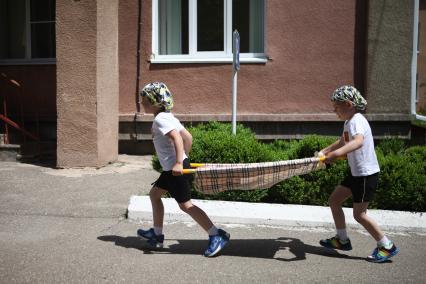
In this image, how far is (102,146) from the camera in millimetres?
8680

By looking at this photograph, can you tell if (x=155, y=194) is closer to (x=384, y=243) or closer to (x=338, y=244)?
(x=338, y=244)

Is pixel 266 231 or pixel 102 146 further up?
pixel 102 146

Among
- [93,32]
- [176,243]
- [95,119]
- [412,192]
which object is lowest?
[176,243]

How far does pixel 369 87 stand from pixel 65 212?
6.12 m

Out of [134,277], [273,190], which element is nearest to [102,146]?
[273,190]

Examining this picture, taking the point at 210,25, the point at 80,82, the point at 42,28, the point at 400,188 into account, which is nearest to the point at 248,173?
the point at 400,188

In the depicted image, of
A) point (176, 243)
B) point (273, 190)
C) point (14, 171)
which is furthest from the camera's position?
point (14, 171)

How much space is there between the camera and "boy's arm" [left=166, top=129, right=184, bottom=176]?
14.7ft

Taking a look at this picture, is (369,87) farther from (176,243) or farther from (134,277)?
(134,277)

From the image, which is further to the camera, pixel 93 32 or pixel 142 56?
pixel 142 56

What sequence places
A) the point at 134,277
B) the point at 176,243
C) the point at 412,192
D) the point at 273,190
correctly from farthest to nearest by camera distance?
the point at 273,190
the point at 412,192
the point at 176,243
the point at 134,277

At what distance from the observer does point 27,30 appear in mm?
11656

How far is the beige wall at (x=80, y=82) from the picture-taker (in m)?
8.51

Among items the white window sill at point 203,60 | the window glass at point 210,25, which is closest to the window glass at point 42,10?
the white window sill at point 203,60
